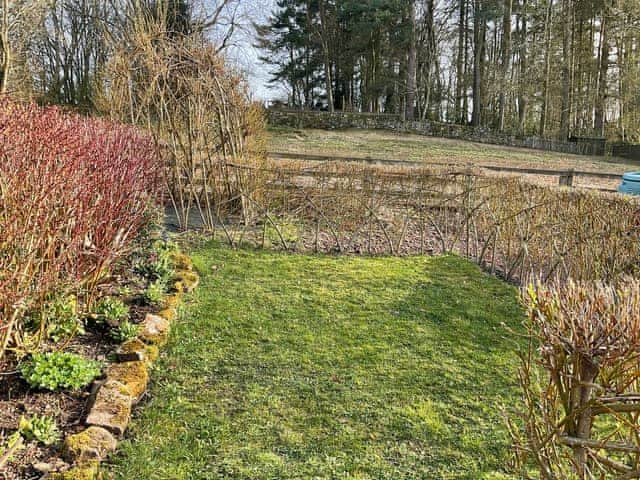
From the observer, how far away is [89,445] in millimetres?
2311

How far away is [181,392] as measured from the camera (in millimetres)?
3045

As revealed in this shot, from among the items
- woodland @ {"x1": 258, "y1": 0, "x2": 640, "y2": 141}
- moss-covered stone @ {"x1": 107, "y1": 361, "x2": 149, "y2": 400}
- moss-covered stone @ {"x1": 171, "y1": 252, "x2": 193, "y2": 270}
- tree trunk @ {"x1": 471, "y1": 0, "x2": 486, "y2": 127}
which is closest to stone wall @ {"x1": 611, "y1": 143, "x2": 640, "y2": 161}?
woodland @ {"x1": 258, "y1": 0, "x2": 640, "y2": 141}

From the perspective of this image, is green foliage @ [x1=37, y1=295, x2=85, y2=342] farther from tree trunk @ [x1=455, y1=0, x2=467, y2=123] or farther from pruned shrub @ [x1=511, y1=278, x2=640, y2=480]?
tree trunk @ [x1=455, y1=0, x2=467, y2=123]

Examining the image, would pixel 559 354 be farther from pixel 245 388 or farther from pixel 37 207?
pixel 37 207

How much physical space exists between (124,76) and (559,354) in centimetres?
764

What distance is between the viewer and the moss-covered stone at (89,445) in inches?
88.2

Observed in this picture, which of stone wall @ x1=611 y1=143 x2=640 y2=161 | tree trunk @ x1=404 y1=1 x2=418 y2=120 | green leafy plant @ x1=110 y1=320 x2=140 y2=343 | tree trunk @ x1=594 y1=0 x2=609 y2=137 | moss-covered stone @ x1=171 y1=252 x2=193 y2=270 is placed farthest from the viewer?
tree trunk @ x1=404 y1=1 x2=418 y2=120

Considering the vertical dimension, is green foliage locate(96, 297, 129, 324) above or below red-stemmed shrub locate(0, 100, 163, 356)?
below

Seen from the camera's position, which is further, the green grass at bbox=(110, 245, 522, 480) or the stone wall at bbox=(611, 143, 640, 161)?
the stone wall at bbox=(611, 143, 640, 161)

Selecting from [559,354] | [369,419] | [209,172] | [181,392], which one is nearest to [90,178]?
[181,392]

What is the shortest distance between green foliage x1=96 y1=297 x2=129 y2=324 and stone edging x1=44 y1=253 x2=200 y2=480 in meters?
0.18

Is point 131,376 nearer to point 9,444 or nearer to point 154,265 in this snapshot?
point 9,444

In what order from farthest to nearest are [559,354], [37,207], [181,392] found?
[181,392] → [37,207] → [559,354]

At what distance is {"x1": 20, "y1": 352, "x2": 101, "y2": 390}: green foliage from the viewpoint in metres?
2.62
